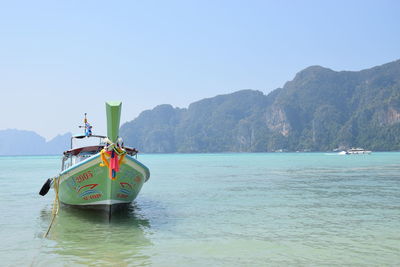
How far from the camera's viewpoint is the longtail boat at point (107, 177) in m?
11.9

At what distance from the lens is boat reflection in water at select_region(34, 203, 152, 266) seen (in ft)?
29.1

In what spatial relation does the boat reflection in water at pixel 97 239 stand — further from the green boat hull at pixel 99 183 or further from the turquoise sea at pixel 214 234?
the green boat hull at pixel 99 183

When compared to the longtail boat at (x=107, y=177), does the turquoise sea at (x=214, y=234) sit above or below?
below

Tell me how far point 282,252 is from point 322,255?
36.7 inches

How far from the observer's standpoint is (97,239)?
10.8m

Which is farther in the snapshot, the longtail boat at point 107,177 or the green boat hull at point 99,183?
the green boat hull at point 99,183

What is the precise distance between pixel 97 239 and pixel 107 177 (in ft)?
8.20

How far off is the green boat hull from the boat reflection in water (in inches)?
23.2

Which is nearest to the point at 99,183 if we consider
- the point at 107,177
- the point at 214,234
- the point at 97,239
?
the point at 107,177

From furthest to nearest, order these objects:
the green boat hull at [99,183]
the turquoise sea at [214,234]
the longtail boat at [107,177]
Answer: the green boat hull at [99,183] → the longtail boat at [107,177] → the turquoise sea at [214,234]

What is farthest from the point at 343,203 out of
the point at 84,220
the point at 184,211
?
the point at 84,220

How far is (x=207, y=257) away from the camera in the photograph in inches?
352

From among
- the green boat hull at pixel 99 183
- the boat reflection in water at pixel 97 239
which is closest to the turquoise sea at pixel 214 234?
the boat reflection in water at pixel 97 239

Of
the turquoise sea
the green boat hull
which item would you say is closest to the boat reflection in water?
the turquoise sea
